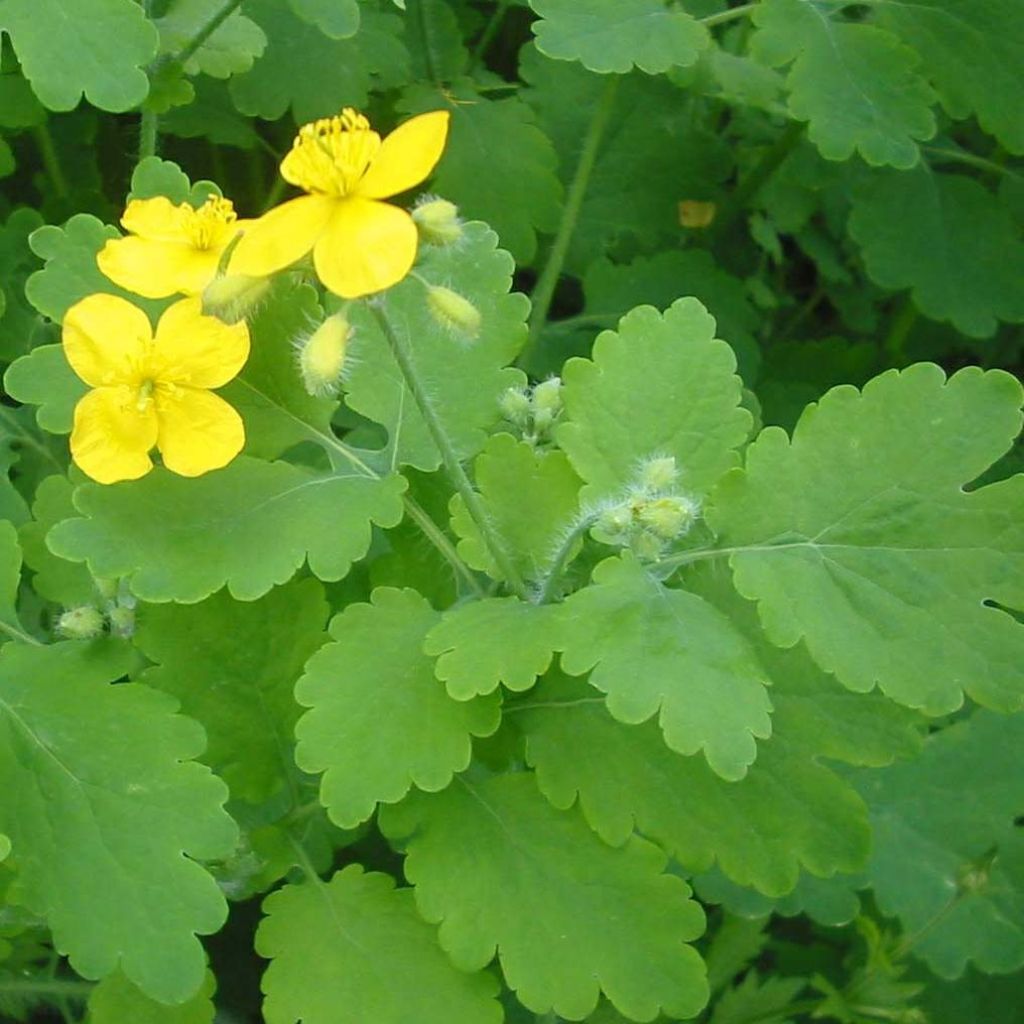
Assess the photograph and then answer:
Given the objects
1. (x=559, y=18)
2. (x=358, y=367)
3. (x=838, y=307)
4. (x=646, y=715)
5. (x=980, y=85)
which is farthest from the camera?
(x=838, y=307)

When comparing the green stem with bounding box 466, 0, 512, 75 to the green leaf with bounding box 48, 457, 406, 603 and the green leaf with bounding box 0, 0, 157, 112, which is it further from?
the green leaf with bounding box 48, 457, 406, 603

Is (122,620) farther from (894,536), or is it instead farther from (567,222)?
(567,222)

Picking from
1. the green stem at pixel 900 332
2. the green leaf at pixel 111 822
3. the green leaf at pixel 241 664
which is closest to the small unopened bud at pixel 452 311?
the green leaf at pixel 241 664

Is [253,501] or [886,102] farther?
[886,102]

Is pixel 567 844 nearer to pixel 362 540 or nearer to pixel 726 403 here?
pixel 362 540

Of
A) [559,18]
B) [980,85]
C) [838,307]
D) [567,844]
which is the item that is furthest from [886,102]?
[567,844]

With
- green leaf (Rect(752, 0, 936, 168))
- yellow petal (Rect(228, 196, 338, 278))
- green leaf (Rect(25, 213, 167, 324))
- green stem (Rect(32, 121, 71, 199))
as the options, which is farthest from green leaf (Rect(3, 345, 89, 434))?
green leaf (Rect(752, 0, 936, 168))

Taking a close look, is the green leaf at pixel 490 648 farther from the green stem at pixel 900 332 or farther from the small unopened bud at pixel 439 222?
the green stem at pixel 900 332

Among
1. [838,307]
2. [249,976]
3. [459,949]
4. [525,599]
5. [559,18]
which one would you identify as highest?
[559,18]
